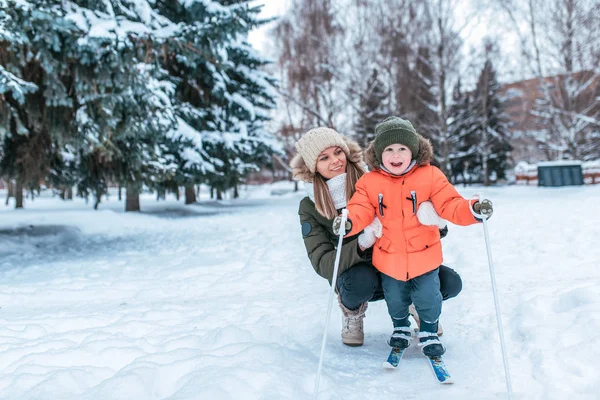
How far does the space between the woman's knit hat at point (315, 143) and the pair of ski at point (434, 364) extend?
47.6 inches

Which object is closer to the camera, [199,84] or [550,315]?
[550,315]

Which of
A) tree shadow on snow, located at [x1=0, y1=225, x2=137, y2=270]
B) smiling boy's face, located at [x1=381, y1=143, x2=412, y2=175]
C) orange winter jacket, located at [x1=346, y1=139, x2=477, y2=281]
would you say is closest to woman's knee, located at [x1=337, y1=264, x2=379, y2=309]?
orange winter jacket, located at [x1=346, y1=139, x2=477, y2=281]

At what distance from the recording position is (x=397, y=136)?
90.5 inches

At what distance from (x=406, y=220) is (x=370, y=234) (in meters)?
0.21

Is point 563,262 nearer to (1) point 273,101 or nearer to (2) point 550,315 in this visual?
(2) point 550,315

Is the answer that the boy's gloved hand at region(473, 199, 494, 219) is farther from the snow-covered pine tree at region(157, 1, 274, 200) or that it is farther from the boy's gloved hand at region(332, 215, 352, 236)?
the snow-covered pine tree at region(157, 1, 274, 200)

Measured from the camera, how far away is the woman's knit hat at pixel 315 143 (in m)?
2.68

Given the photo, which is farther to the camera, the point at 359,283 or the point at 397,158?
the point at 359,283

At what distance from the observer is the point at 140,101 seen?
6.05m

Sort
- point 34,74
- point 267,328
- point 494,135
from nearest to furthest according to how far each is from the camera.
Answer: point 267,328
point 34,74
point 494,135

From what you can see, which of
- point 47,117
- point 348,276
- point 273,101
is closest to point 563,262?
point 348,276

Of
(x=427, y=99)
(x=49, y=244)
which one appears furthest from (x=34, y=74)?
(x=427, y=99)

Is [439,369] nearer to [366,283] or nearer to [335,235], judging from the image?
[366,283]

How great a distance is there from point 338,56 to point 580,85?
8171 mm
